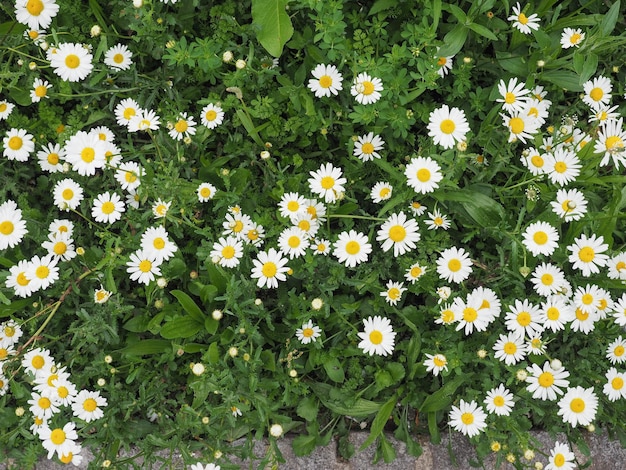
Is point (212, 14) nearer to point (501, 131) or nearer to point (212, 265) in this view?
point (212, 265)

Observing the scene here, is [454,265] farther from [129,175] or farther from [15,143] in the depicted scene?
[15,143]

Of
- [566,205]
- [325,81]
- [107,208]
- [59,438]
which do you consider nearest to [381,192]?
[325,81]

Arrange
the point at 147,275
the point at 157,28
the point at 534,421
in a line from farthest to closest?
the point at 534,421 < the point at 157,28 < the point at 147,275

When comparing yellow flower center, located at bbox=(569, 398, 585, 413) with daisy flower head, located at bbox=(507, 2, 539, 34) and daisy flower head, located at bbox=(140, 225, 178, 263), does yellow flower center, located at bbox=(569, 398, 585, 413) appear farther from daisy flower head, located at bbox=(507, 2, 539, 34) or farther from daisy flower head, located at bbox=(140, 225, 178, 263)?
daisy flower head, located at bbox=(140, 225, 178, 263)

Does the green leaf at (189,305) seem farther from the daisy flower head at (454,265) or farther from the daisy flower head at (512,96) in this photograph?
the daisy flower head at (512,96)

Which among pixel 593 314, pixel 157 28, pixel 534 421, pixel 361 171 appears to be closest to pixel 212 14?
pixel 157 28
